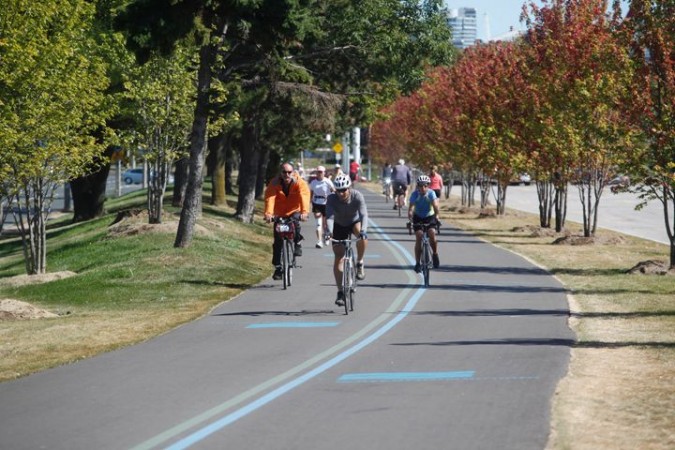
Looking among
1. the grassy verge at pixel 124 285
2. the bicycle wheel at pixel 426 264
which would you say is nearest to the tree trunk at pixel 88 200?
the grassy verge at pixel 124 285

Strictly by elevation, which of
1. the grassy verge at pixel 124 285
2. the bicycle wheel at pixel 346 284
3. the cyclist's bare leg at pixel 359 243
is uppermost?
the cyclist's bare leg at pixel 359 243

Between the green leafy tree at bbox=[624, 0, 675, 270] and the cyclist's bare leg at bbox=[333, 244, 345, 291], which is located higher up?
the green leafy tree at bbox=[624, 0, 675, 270]

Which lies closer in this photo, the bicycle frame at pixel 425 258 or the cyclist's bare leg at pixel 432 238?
the bicycle frame at pixel 425 258

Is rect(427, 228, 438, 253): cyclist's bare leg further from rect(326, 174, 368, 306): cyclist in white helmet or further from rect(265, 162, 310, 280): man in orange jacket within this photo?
rect(326, 174, 368, 306): cyclist in white helmet

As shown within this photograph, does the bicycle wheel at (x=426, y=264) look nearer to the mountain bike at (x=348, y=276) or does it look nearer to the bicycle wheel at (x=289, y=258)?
the bicycle wheel at (x=289, y=258)

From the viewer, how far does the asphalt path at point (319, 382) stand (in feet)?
32.8

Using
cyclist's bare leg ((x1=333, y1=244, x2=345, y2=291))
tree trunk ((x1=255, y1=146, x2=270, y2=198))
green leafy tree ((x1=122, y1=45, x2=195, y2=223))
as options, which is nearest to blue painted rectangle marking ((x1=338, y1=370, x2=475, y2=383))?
cyclist's bare leg ((x1=333, y1=244, x2=345, y2=291))

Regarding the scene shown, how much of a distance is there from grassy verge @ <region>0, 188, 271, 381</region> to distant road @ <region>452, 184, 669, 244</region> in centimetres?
1332

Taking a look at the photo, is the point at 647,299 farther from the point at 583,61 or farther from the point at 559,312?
the point at 583,61

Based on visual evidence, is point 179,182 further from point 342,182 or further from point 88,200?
point 342,182

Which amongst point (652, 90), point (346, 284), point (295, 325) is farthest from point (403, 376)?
point (652, 90)

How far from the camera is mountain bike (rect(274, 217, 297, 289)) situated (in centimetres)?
2323

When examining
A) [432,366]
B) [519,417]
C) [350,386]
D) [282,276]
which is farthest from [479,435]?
[282,276]

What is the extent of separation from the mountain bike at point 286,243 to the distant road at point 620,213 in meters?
18.5
